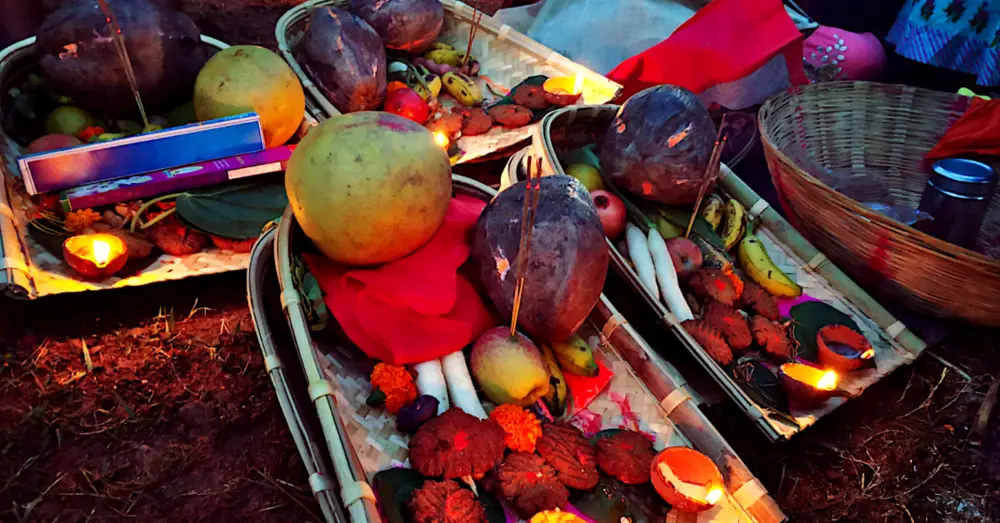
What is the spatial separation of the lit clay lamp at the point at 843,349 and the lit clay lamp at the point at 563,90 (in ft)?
4.85

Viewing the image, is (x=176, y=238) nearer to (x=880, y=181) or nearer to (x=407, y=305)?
(x=407, y=305)

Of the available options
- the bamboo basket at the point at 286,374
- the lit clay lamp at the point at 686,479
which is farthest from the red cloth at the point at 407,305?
the lit clay lamp at the point at 686,479

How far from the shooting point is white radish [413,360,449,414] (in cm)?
149

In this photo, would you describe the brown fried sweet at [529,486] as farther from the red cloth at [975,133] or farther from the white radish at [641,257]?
the red cloth at [975,133]

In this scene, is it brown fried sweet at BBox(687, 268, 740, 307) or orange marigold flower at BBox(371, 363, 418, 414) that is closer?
orange marigold flower at BBox(371, 363, 418, 414)

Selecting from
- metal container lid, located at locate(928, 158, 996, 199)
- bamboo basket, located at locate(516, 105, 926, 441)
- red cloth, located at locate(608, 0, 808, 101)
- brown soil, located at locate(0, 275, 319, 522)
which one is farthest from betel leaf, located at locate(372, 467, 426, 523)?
red cloth, located at locate(608, 0, 808, 101)

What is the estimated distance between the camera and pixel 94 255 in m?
1.83

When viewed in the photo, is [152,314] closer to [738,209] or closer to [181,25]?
[181,25]

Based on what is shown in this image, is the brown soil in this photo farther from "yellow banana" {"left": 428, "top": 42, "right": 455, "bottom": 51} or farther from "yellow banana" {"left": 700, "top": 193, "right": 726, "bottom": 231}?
"yellow banana" {"left": 428, "top": 42, "right": 455, "bottom": 51}

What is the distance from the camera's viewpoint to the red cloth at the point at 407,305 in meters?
1.52

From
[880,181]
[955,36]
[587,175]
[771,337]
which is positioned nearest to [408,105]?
[587,175]

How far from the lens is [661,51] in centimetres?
297

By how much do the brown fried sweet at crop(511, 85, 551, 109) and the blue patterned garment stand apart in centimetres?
219

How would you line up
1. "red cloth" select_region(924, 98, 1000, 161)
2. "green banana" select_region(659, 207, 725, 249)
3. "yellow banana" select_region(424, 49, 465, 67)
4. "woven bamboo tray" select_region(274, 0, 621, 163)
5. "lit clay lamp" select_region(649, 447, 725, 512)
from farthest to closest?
"yellow banana" select_region(424, 49, 465, 67)
"woven bamboo tray" select_region(274, 0, 621, 163)
"red cloth" select_region(924, 98, 1000, 161)
"green banana" select_region(659, 207, 725, 249)
"lit clay lamp" select_region(649, 447, 725, 512)
